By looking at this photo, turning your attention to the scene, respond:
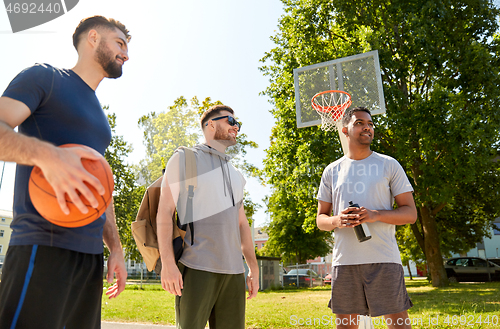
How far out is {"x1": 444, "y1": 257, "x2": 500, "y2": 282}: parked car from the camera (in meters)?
23.6

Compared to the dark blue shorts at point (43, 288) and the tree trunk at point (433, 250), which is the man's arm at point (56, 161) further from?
the tree trunk at point (433, 250)

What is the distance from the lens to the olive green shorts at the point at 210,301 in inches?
105

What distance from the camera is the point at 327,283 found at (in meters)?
28.5

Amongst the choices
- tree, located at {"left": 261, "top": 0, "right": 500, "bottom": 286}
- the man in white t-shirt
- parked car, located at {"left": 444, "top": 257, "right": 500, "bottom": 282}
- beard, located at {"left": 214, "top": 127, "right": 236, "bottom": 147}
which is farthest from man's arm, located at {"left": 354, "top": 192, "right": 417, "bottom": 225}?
parked car, located at {"left": 444, "top": 257, "right": 500, "bottom": 282}

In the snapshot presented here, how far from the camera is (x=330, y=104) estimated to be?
9.08m

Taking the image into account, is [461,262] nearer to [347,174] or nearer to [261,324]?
[261,324]

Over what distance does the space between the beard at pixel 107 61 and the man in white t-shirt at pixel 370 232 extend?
213 centimetres

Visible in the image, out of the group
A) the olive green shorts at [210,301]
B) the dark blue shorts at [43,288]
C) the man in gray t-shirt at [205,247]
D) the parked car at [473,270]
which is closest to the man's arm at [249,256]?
the man in gray t-shirt at [205,247]

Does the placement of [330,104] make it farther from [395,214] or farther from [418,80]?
[418,80]

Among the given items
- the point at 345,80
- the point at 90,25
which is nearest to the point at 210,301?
the point at 90,25

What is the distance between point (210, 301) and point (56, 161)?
1813mm

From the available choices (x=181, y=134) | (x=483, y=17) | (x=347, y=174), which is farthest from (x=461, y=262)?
(x=347, y=174)

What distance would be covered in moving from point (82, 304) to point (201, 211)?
1.23 metres

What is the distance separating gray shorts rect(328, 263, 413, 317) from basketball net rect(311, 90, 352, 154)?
566 cm
